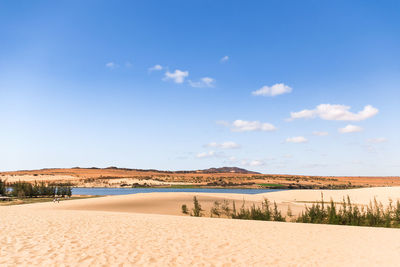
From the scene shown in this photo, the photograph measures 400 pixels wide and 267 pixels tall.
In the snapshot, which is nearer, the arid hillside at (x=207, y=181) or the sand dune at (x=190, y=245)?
the sand dune at (x=190, y=245)

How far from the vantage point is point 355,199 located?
41906mm

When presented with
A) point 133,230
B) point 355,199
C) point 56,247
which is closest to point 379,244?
point 133,230

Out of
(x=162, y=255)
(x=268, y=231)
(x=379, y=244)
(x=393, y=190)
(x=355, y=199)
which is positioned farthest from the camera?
(x=393, y=190)

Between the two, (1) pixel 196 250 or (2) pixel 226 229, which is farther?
(2) pixel 226 229

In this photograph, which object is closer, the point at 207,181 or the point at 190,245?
the point at 190,245

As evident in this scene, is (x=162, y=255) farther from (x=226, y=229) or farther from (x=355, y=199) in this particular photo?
(x=355, y=199)

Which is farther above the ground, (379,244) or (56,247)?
(56,247)

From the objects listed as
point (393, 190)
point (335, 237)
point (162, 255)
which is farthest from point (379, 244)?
point (393, 190)

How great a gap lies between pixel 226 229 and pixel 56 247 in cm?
795

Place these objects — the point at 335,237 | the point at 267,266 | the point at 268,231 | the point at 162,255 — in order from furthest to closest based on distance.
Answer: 1. the point at 268,231
2. the point at 335,237
3. the point at 162,255
4. the point at 267,266

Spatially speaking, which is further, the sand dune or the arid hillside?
the arid hillside

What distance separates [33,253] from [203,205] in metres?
19.8

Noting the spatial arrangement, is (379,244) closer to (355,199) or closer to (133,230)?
(133,230)

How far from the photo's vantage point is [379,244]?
41.1 ft
